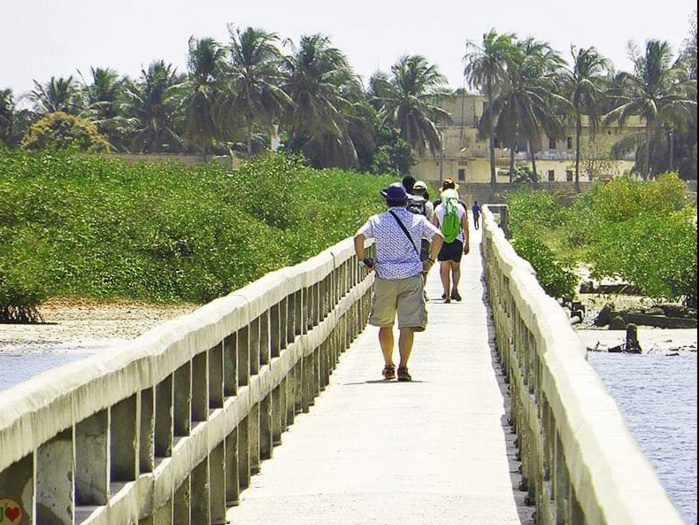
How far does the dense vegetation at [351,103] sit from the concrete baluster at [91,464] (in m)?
82.3

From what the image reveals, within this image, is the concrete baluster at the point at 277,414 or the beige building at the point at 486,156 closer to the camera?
the concrete baluster at the point at 277,414

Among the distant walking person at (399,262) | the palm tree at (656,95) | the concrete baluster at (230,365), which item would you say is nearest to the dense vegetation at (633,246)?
the distant walking person at (399,262)

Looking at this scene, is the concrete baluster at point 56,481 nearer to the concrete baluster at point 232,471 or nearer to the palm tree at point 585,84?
the concrete baluster at point 232,471

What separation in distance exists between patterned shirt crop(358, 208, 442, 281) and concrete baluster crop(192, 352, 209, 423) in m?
6.17

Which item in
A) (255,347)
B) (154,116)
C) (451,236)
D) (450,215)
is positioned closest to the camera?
(255,347)

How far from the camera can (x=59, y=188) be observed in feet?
117

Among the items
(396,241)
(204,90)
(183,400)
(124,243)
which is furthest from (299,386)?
(204,90)

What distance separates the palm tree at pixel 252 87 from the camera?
97.1 metres

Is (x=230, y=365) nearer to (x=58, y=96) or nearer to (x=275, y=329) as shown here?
(x=275, y=329)

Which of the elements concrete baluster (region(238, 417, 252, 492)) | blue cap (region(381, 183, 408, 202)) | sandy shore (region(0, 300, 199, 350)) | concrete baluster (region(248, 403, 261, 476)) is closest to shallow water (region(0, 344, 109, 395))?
sandy shore (region(0, 300, 199, 350))

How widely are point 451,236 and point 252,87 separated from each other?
74.9 m

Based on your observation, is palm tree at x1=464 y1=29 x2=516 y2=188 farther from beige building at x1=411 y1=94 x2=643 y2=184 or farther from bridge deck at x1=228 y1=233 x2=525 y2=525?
bridge deck at x1=228 y1=233 x2=525 y2=525

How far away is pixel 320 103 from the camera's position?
10094cm

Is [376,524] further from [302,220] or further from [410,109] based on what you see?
[410,109]
